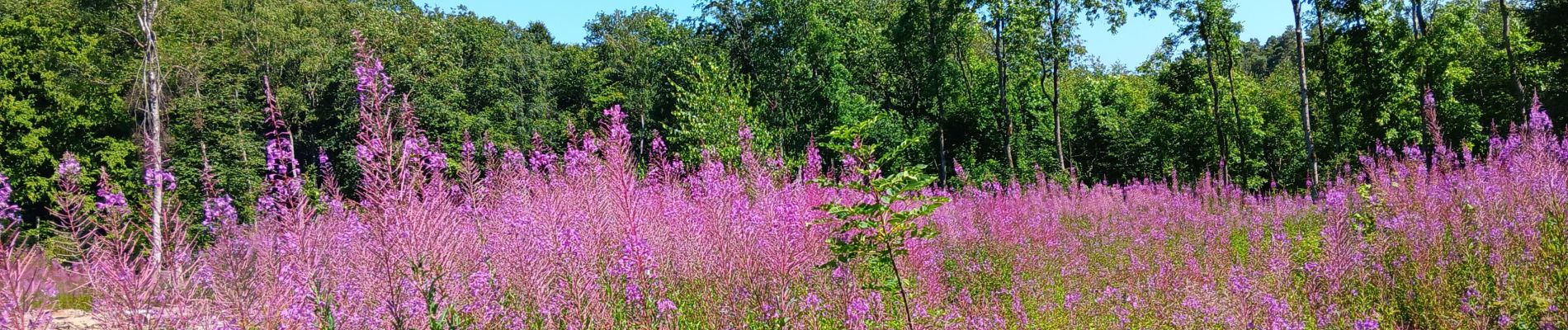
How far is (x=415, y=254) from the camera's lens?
8.16 ft

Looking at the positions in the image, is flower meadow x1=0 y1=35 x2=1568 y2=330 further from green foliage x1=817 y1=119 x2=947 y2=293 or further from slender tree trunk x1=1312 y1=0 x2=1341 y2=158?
slender tree trunk x1=1312 y1=0 x2=1341 y2=158

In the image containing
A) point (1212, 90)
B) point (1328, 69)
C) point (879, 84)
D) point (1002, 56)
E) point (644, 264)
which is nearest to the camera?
point (644, 264)

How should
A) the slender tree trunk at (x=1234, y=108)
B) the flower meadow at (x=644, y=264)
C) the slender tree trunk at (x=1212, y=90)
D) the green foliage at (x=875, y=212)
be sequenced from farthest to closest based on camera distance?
1. the slender tree trunk at (x=1234, y=108)
2. the slender tree trunk at (x=1212, y=90)
3. the green foliage at (x=875, y=212)
4. the flower meadow at (x=644, y=264)

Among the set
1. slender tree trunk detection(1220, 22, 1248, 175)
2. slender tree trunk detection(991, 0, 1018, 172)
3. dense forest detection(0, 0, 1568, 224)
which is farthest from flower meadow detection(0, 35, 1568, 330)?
slender tree trunk detection(1220, 22, 1248, 175)

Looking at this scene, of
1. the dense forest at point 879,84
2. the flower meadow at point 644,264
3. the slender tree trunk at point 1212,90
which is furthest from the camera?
the slender tree trunk at point 1212,90

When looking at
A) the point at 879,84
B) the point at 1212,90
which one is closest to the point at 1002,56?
the point at 879,84

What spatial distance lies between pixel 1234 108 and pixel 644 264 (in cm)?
2731

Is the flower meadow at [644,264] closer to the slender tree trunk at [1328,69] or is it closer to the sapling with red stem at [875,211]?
the sapling with red stem at [875,211]

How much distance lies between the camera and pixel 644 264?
3.13m

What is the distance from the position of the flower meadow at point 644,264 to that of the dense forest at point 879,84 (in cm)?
1152

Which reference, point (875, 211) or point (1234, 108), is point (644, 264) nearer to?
point (875, 211)

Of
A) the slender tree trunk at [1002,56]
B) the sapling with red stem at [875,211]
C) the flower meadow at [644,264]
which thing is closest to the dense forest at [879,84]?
the slender tree trunk at [1002,56]

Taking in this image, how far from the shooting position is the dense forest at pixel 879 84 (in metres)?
19.4

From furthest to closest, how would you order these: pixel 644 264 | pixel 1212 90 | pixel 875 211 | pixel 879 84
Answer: pixel 879 84 < pixel 1212 90 < pixel 644 264 < pixel 875 211
